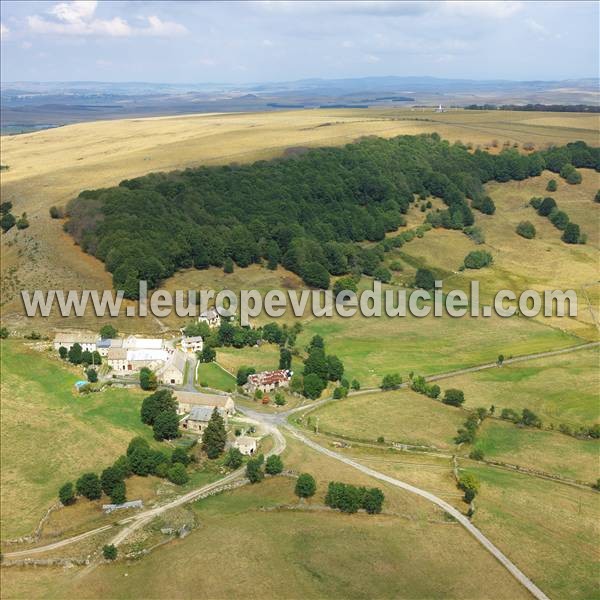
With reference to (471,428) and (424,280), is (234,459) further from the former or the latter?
(424,280)

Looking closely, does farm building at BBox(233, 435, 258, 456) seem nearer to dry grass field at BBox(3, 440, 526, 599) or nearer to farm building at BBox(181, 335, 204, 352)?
dry grass field at BBox(3, 440, 526, 599)

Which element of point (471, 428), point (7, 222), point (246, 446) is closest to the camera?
point (246, 446)

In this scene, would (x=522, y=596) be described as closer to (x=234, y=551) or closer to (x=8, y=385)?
(x=234, y=551)

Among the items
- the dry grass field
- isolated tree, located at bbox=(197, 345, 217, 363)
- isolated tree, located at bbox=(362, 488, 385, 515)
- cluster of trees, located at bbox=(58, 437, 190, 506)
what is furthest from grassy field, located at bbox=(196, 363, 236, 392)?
isolated tree, located at bbox=(362, 488, 385, 515)

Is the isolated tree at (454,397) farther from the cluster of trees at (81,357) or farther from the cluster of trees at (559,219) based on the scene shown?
the cluster of trees at (559,219)

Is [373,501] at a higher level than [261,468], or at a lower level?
higher

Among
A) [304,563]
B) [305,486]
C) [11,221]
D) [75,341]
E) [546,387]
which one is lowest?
[546,387]

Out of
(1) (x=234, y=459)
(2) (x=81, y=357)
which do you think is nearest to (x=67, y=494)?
(1) (x=234, y=459)
